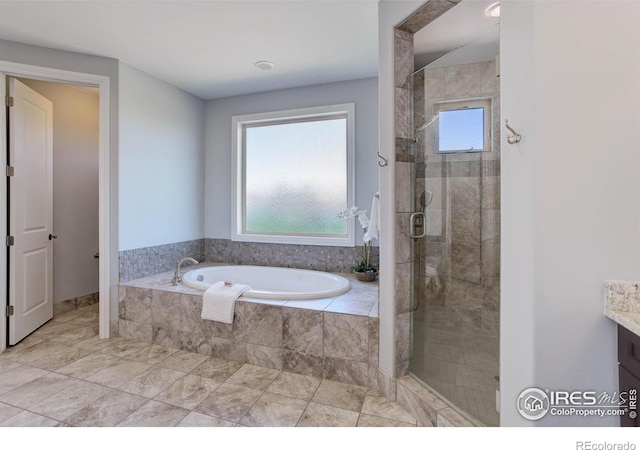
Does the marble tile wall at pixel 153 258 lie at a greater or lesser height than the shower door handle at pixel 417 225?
lesser

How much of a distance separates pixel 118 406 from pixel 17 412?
0.53 m

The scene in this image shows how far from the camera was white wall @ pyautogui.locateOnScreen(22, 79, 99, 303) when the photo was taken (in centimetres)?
329

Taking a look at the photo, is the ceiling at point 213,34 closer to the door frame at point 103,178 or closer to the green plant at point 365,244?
the door frame at point 103,178

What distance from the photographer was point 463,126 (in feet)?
6.20

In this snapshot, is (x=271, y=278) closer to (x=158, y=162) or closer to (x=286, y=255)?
(x=286, y=255)

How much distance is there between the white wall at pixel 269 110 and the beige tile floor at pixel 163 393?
62.3 inches

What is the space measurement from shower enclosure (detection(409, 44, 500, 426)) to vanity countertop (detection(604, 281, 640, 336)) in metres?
0.54

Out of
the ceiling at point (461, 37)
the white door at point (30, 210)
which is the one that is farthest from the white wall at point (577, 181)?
the white door at point (30, 210)

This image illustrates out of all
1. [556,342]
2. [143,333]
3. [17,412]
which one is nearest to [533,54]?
[556,342]

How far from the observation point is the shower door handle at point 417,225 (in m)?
1.90

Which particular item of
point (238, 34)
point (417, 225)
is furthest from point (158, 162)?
point (417, 225)

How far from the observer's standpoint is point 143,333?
8.71 feet

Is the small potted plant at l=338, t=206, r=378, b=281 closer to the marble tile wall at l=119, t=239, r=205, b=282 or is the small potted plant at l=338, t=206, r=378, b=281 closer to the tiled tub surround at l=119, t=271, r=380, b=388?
the tiled tub surround at l=119, t=271, r=380, b=388
